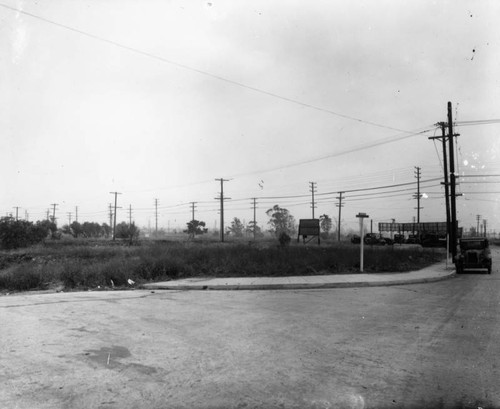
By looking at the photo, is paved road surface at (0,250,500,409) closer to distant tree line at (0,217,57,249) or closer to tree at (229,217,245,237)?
distant tree line at (0,217,57,249)

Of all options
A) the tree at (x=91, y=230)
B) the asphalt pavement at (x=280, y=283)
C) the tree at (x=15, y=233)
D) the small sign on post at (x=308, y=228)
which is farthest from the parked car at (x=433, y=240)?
the tree at (x=91, y=230)

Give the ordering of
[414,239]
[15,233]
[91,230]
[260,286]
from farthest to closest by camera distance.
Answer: [91,230] < [414,239] < [15,233] < [260,286]

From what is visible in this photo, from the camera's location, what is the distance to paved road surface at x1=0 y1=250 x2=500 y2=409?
4168mm

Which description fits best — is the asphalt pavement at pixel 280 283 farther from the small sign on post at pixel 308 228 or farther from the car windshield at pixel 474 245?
the small sign on post at pixel 308 228

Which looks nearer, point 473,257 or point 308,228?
point 473,257

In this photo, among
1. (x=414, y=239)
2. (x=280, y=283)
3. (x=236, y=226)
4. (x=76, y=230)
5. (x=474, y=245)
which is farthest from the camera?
(x=236, y=226)

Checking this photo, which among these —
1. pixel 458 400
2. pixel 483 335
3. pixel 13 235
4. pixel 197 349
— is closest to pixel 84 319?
pixel 197 349

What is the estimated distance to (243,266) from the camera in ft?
58.6

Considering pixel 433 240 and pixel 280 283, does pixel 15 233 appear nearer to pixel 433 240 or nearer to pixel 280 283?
pixel 280 283

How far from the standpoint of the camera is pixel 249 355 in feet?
18.4

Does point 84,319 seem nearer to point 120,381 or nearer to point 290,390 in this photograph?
point 120,381

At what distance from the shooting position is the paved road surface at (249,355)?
13.7 ft

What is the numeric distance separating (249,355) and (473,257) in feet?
60.5

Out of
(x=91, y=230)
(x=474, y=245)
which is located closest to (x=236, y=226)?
(x=91, y=230)
